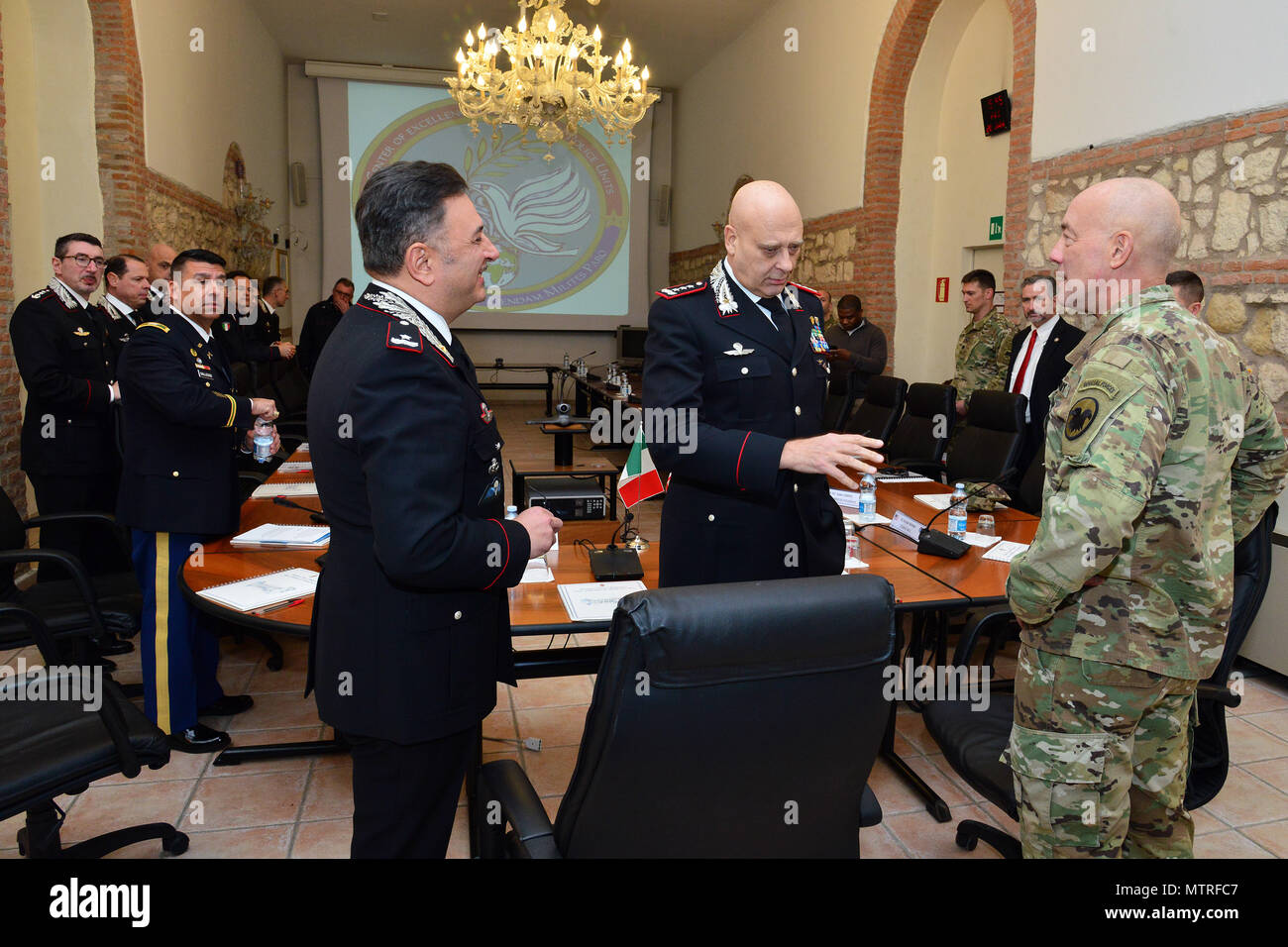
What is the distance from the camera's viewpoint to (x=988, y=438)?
4.41 m

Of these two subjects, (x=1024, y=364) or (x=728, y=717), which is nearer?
(x=728, y=717)

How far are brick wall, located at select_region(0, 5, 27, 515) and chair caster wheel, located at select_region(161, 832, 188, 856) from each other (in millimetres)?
2990

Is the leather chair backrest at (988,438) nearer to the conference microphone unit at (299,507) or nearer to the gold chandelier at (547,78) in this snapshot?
the conference microphone unit at (299,507)

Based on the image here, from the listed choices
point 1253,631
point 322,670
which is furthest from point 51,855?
point 1253,631

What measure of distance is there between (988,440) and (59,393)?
430 cm

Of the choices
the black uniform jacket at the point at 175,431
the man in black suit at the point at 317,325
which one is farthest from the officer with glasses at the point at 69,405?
the man in black suit at the point at 317,325

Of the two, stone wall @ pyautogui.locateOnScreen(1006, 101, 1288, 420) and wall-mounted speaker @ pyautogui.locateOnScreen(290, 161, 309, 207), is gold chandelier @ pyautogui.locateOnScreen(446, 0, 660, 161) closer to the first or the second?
stone wall @ pyautogui.locateOnScreen(1006, 101, 1288, 420)

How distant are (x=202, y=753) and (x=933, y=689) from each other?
7.80 ft

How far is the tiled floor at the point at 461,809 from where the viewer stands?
2.52 meters

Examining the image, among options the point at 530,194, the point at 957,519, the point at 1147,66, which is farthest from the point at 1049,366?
the point at 530,194

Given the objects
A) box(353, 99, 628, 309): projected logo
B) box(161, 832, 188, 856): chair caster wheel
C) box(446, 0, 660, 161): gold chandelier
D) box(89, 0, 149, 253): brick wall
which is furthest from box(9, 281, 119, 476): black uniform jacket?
box(353, 99, 628, 309): projected logo

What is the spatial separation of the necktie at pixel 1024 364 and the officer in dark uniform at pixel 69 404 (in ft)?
14.8

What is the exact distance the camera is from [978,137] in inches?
274

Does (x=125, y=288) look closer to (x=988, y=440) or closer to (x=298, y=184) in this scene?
(x=988, y=440)
